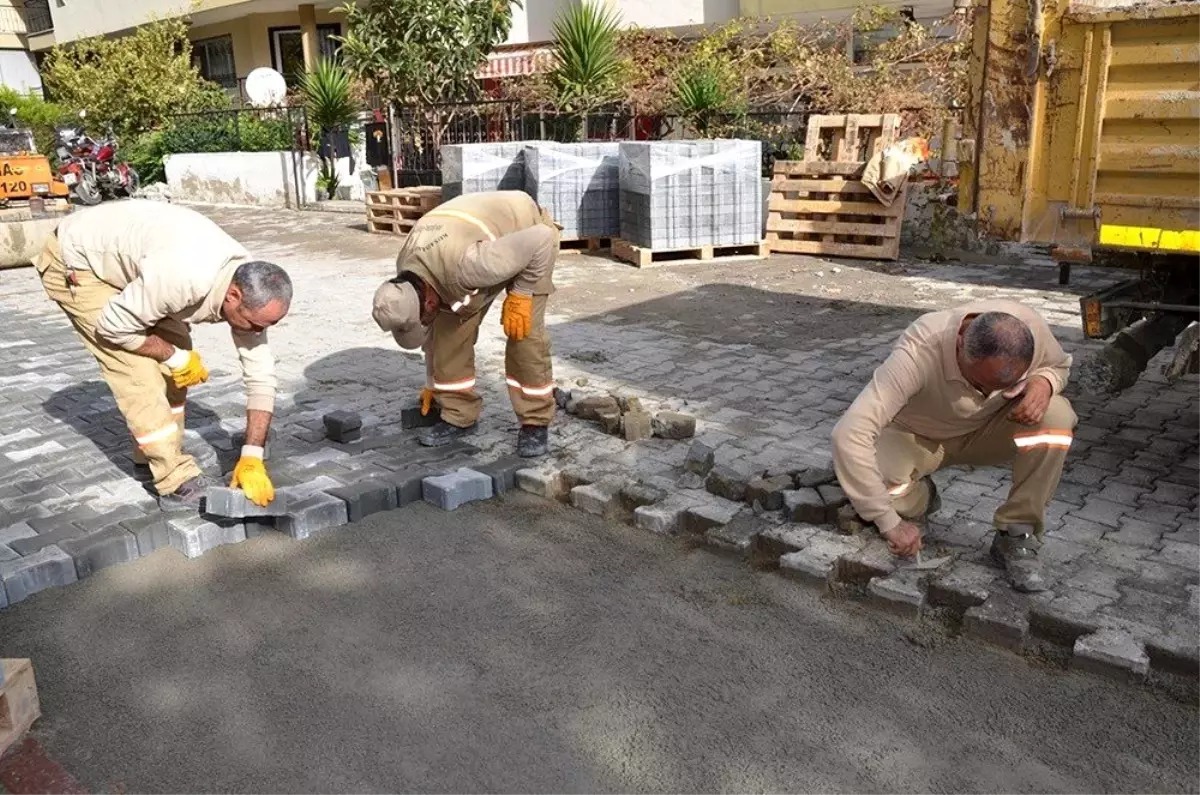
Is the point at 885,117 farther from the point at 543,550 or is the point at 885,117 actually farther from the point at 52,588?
the point at 52,588

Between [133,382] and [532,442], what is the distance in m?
1.85

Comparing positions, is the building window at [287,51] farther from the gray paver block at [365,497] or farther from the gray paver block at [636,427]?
the gray paver block at [365,497]

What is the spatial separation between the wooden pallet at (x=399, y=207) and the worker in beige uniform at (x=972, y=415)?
10448mm

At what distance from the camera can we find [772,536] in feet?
12.7

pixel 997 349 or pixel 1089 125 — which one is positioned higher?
pixel 1089 125

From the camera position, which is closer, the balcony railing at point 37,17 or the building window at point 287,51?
the building window at point 287,51

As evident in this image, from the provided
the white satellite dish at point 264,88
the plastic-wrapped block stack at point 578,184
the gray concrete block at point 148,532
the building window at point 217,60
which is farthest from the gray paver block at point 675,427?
the building window at point 217,60

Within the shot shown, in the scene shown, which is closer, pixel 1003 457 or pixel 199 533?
pixel 1003 457

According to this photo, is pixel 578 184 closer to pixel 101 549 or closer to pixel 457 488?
pixel 457 488

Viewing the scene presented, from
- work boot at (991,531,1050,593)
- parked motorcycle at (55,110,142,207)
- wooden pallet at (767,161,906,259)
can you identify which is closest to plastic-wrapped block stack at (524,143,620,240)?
wooden pallet at (767,161,906,259)

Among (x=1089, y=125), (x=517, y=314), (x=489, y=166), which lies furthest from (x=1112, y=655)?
(x=489, y=166)

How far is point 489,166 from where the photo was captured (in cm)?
1173

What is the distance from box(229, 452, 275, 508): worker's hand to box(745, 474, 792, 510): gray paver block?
207cm

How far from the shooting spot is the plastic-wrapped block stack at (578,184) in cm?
1096
